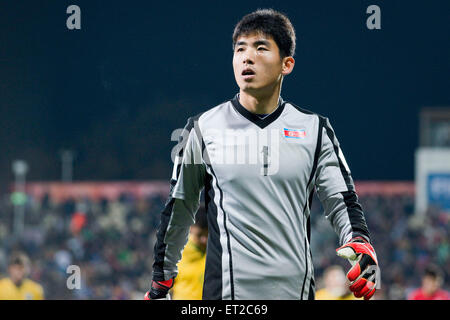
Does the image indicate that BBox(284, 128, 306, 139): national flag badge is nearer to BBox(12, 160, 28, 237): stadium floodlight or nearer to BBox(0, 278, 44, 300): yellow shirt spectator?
BBox(0, 278, 44, 300): yellow shirt spectator

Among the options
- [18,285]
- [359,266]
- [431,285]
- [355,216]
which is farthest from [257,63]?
[18,285]

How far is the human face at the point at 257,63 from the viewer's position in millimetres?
2670

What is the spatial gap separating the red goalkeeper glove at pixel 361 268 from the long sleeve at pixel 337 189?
13 cm

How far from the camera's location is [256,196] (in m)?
2.58

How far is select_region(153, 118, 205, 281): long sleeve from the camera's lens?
2779 millimetres

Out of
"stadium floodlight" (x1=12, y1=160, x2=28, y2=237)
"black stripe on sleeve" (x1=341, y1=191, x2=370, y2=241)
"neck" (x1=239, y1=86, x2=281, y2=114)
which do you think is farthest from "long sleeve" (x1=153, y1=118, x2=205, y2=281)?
"stadium floodlight" (x1=12, y1=160, x2=28, y2=237)

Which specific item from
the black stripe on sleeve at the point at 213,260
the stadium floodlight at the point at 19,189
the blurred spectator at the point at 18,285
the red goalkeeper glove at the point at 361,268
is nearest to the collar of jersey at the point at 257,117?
the black stripe on sleeve at the point at 213,260

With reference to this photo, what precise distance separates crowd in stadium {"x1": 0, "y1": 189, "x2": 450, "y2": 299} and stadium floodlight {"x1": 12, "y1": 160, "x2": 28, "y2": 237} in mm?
227

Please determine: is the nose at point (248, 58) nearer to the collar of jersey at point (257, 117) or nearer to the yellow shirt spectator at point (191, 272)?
the collar of jersey at point (257, 117)

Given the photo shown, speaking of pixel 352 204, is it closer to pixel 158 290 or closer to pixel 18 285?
pixel 158 290

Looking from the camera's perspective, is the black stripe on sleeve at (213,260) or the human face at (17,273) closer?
the black stripe on sleeve at (213,260)

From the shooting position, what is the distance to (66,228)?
72.8 feet

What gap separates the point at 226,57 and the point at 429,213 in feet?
58.2

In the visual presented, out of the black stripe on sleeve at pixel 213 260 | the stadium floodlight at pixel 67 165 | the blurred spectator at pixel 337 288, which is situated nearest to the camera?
the black stripe on sleeve at pixel 213 260
